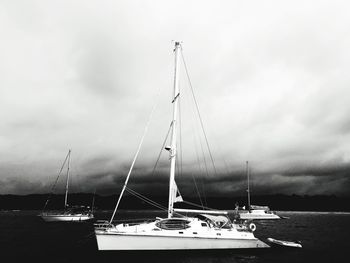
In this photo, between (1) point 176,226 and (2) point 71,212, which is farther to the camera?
(2) point 71,212

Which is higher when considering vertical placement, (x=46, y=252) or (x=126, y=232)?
(x=126, y=232)

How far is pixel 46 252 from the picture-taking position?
31609 millimetres

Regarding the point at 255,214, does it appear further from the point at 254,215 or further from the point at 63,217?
the point at 63,217

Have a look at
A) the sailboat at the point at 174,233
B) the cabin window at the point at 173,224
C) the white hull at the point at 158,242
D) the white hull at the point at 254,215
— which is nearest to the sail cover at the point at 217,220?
the sailboat at the point at 174,233

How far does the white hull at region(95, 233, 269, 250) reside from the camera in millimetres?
24672

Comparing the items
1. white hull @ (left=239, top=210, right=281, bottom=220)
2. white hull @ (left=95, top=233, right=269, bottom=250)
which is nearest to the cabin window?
white hull @ (left=95, top=233, right=269, bottom=250)

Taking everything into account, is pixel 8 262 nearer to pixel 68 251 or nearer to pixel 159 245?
pixel 68 251

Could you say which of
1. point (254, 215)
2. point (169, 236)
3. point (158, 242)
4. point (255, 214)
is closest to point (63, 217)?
point (158, 242)

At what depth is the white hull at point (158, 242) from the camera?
2467 centimetres

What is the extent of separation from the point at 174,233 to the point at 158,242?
5.18ft

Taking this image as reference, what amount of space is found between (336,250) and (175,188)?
23.6 meters

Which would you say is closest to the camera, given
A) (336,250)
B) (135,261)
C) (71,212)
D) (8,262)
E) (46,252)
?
(135,261)

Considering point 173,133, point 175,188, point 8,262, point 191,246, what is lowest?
point 8,262

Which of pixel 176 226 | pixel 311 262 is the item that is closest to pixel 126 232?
pixel 176 226
